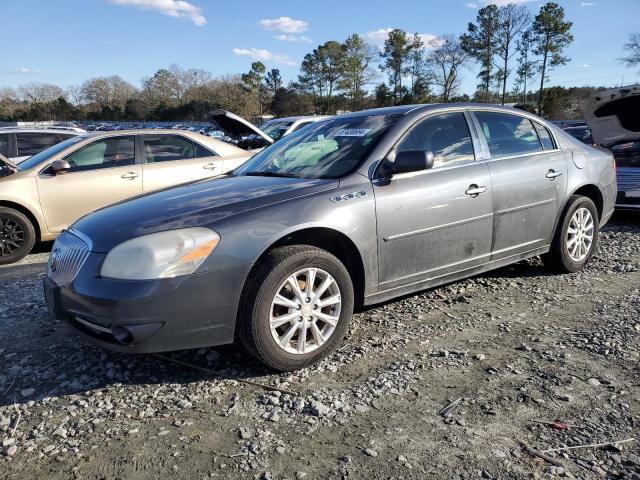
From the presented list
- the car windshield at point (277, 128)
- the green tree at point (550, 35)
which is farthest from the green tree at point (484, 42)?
the car windshield at point (277, 128)

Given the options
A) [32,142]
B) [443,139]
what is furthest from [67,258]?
[32,142]

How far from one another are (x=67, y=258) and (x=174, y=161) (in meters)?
4.21

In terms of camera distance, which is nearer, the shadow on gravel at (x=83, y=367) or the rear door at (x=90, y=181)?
the shadow on gravel at (x=83, y=367)

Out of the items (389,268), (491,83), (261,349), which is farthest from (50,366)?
(491,83)

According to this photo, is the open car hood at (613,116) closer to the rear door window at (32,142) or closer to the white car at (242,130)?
the white car at (242,130)

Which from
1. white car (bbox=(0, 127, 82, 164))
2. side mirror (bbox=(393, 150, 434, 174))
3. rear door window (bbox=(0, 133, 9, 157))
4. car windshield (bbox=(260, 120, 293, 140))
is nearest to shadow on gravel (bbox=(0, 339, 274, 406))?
side mirror (bbox=(393, 150, 434, 174))

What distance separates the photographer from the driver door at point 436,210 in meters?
3.50

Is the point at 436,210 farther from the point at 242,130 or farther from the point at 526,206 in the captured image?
the point at 242,130

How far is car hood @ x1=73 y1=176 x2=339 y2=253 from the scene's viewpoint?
2.91 m

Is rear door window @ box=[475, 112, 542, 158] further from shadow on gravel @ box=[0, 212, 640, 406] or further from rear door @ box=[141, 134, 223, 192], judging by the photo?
rear door @ box=[141, 134, 223, 192]

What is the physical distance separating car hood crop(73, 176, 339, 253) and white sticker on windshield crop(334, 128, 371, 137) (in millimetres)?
631

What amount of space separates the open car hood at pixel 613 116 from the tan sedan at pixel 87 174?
554cm

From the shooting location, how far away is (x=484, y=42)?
214 feet

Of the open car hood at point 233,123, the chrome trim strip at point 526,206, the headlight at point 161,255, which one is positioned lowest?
the headlight at point 161,255
